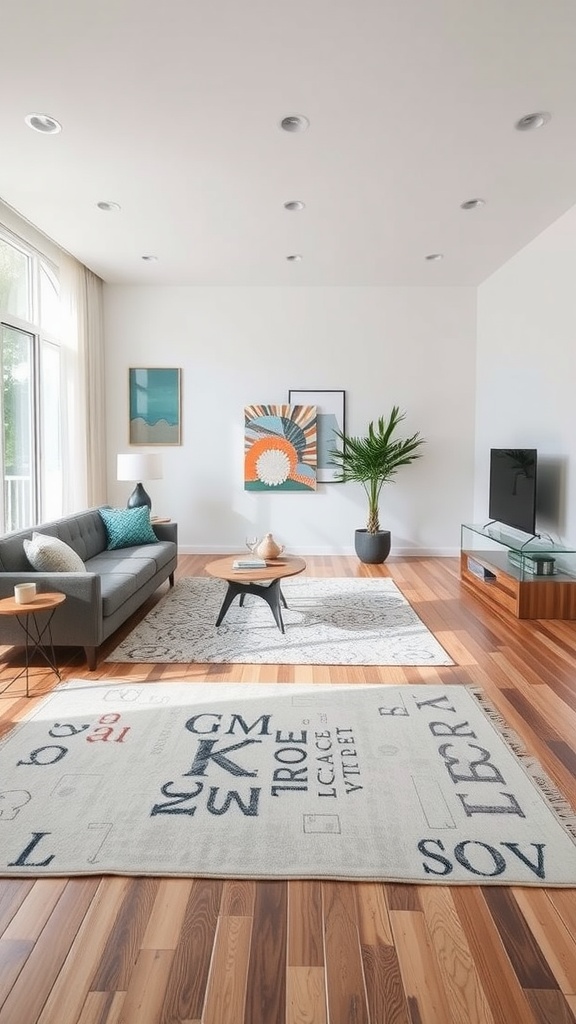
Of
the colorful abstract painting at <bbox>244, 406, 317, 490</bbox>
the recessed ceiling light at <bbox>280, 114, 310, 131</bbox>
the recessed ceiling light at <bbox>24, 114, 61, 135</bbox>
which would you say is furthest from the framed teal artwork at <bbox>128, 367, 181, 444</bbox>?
the recessed ceiling light at <bbox>280, 114, 310, 131</bbox>

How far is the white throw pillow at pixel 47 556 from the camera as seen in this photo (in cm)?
343

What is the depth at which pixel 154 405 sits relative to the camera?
668 cm

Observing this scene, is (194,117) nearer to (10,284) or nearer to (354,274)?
(10,284)

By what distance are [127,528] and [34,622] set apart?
5.91 feet

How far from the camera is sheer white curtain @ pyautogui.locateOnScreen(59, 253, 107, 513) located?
585 centimetres

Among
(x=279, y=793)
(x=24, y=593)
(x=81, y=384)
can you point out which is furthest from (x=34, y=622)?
(x=81, y=384)

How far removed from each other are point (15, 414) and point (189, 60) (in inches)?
125

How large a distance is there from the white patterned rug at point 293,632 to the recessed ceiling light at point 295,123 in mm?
2914

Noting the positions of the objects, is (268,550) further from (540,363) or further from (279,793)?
(540,363)

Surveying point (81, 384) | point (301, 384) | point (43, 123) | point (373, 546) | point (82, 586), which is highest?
point (43, 123)

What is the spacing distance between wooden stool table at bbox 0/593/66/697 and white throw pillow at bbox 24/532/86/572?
0.30 m

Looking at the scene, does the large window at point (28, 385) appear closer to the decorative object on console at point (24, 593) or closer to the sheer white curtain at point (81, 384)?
the sheer white curtain at point (81, 384)

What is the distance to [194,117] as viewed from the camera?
3.21 m

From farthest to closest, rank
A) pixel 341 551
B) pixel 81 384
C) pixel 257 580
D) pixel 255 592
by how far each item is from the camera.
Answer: pixel 341 551 → pixel 81 384 → pixel 255 592 → pixel 257 580
